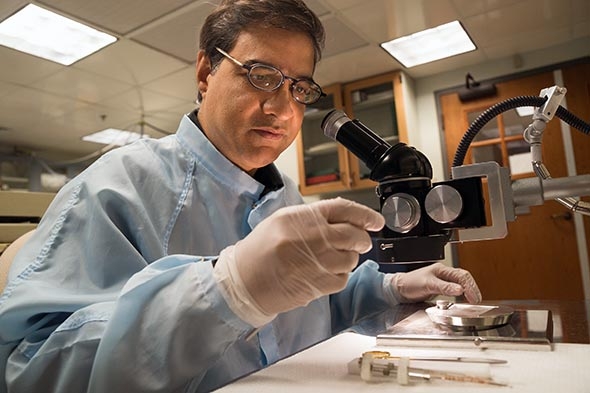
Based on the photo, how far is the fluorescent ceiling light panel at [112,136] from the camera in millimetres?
4508

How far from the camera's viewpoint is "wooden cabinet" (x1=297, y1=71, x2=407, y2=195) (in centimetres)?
328

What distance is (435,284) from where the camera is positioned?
3.36ft

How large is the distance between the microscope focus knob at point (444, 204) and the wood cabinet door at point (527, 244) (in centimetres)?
242

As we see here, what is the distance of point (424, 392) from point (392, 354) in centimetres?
17

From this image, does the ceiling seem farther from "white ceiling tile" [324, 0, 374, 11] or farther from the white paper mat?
the white paper mat

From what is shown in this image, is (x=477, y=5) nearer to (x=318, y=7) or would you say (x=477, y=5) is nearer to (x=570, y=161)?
(x=318, y=7)

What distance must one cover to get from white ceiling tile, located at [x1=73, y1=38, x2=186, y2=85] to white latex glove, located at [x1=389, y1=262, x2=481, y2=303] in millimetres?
2444

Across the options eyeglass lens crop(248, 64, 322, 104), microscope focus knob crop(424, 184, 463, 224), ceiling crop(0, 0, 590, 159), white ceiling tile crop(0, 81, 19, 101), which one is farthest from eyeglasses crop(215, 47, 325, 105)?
white ceiling tile crop(0, 81, 19, 101)

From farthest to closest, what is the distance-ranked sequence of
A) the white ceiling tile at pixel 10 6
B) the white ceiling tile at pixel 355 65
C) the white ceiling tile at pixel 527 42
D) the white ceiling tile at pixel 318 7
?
the white ceiling tile at pixel 355 65, the white ceiling tile at pixel 527 42, the white ceiling tile at pixel 318 7, the white ceiling tile at pixel 10 6

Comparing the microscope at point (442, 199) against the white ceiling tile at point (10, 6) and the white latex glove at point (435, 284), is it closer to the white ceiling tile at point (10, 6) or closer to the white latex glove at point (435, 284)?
the white latex glove at point (435, 284)

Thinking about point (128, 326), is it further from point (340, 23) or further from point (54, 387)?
point (340, 23)

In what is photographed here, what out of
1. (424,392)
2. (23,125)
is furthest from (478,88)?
(23,125)

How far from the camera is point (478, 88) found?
317 cm

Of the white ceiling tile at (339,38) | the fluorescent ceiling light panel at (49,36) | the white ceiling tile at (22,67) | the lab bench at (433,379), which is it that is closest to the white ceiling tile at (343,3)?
the white ceiling tile at (339,38)
